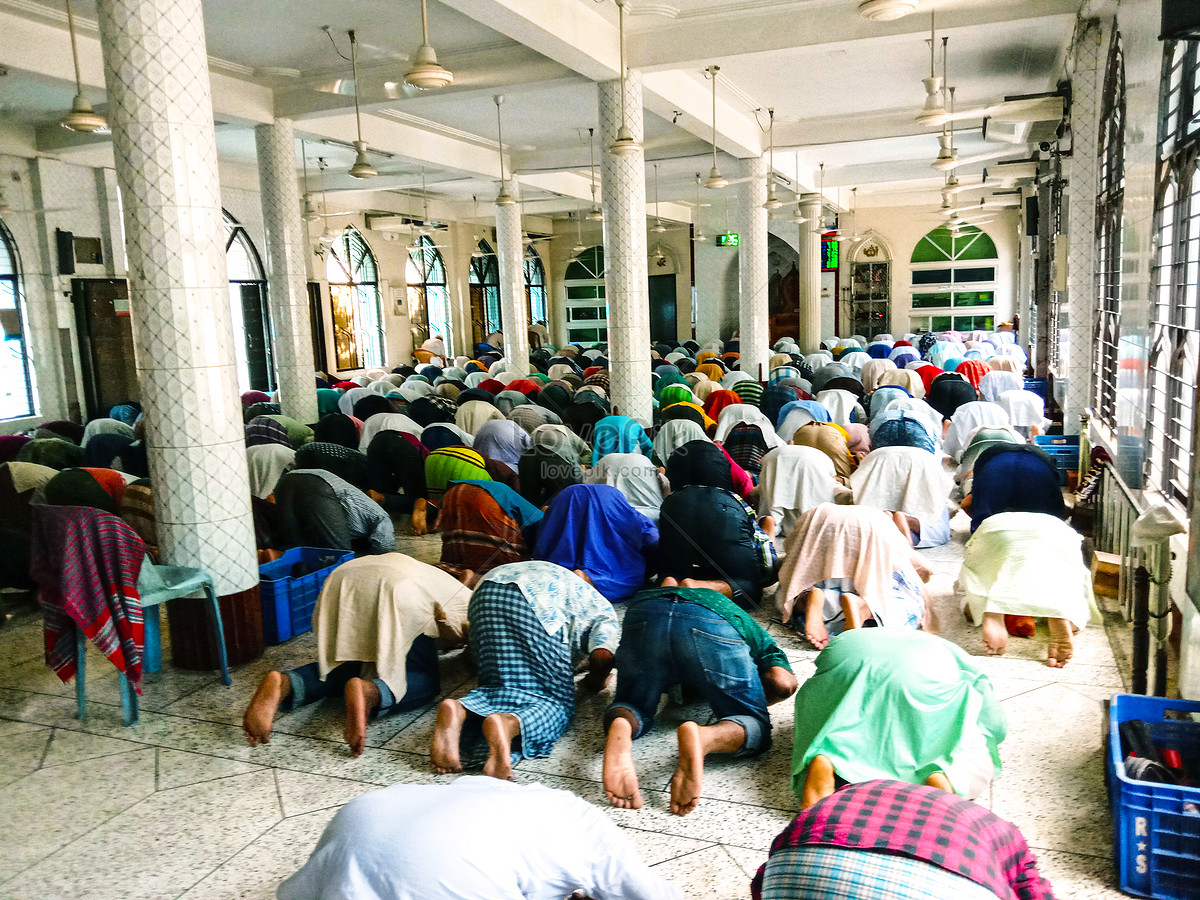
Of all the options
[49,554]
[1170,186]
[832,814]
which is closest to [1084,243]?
[1170,186]

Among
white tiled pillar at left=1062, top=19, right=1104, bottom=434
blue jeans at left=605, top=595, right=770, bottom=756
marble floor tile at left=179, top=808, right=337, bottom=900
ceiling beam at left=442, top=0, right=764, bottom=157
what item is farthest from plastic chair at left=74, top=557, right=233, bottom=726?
white tiled pillar at left=1062, top=19, right=1104, bottom=434

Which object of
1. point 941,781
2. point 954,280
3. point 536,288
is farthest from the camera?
point 536,288

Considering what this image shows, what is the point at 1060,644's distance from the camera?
175 inches

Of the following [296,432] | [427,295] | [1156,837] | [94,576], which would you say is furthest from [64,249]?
[1156,837]

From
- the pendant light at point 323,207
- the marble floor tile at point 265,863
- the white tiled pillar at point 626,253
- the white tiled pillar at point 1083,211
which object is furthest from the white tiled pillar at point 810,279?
the marble floor tile at point 265,863

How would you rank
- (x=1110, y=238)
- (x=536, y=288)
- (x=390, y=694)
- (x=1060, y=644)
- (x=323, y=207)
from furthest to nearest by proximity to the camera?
1. (x=536, y=288)
2. (x=323, y=207)
3. (x=1110, y=238)
4. (x=1060, y=644)
5. (x=390, y=694)

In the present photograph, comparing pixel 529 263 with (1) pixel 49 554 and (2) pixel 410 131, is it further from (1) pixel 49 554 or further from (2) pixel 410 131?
(1) pixel 49 554

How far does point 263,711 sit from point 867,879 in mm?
2853

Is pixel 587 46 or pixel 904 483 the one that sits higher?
pixel 587 46

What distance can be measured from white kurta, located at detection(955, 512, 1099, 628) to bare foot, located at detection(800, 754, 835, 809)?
190cm

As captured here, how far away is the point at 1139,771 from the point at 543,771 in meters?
2.08

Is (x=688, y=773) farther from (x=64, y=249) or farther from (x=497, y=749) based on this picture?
(x=64, y=249)

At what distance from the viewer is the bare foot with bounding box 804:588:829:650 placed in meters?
4.81

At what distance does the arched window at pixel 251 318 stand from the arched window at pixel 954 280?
18.0 metres
